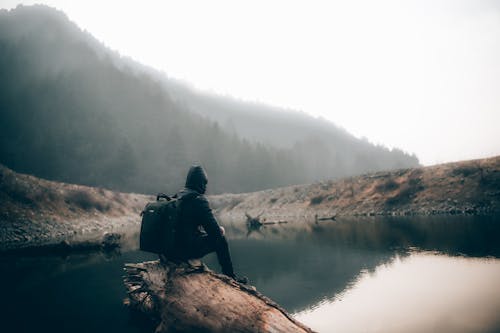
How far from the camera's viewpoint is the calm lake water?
26.9 ft

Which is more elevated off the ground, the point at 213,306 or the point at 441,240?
the point at 213,306

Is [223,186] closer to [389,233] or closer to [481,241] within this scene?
[389,233]

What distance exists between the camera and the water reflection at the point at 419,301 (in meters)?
7.54

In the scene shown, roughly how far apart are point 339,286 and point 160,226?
25.3 feet

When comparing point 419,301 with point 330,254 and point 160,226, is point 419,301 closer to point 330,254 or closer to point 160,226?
Result: point 160,226

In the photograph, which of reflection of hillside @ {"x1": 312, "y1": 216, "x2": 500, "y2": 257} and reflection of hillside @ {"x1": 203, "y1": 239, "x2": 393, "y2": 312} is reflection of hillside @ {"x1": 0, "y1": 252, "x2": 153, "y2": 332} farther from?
reflection of hillside @ {"x1": 312, "y1": 216, "x2": 500, "y2": 257}

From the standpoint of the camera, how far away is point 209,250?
7695mm

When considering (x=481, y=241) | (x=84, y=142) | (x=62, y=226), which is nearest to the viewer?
(x=481, y=241)

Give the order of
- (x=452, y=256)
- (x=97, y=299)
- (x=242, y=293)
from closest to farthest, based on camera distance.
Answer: (x=242, y=293), (x=97, y=299), (x=452, y=256)

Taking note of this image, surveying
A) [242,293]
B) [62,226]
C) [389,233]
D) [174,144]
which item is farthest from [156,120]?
[242,293]

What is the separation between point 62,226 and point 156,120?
94737 mm

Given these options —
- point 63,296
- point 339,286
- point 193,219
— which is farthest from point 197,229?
point 63,296

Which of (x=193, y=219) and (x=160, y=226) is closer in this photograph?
(x=193, y=219)

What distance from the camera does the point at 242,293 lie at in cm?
600
